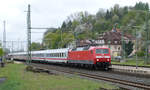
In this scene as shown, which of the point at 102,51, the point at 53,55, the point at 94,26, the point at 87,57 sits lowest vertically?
the point at 87,57

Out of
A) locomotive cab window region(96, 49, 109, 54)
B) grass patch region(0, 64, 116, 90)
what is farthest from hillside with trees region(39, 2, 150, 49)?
grass patch region(0, 64, 116, 90)

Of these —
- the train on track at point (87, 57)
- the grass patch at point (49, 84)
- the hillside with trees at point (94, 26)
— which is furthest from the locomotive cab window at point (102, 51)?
the grass patch at point (49, 84)

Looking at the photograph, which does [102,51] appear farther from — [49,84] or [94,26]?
[94,26]

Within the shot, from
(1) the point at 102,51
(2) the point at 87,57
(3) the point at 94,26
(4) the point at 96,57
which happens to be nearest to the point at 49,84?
(4) the point at 96,57

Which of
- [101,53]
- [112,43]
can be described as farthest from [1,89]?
[112,43]

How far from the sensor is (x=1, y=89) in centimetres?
1299

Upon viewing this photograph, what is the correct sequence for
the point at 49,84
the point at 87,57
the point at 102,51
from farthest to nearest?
1. the point at 87,57
2. the point at 102,51
3. the point at 49,84

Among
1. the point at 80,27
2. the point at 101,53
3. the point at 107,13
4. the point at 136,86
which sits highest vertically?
the point at 107,13

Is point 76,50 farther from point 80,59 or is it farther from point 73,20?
point 73,20

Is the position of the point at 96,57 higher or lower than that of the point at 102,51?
lower

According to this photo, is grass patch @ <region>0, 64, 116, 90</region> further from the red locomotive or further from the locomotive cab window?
the locomotive cab window

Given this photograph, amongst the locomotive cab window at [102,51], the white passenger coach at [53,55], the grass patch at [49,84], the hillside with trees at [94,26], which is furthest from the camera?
the hillside with trees at [94,26]

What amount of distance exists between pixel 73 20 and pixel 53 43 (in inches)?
370

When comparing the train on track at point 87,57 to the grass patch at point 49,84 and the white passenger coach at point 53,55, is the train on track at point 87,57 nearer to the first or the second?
the white passenger coach at point 53,55
